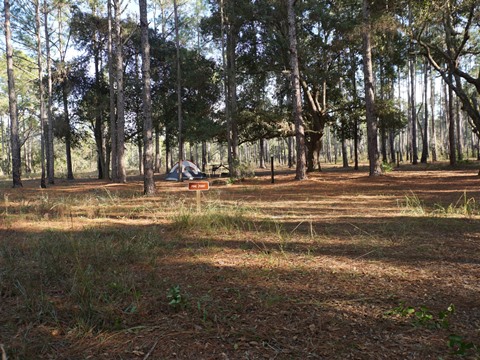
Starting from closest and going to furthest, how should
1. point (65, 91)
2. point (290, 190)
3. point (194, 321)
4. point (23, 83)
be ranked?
A: 1. point (194, 321)
2. point (290, 190)
3. point (65, 91)
4. point (23, 83)

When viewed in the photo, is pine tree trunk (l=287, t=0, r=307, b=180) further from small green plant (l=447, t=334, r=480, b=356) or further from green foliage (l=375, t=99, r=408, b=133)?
small green plant (l=447, t=334, r=480, b=356)

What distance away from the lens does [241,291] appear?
2.97 meters

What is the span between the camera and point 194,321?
2.46 metres

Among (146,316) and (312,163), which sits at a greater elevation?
(312,163)

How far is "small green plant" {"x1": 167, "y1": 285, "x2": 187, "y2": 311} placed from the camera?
2.63 meters

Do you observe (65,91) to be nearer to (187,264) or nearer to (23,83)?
(23,83)

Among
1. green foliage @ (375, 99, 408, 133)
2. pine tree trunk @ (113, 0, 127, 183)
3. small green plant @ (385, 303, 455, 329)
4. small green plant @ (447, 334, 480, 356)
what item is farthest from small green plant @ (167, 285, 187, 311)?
green foliage @ (375, 99, 408, 133)

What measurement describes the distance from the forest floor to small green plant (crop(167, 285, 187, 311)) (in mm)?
19

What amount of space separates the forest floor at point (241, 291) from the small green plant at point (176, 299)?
2 centimetres

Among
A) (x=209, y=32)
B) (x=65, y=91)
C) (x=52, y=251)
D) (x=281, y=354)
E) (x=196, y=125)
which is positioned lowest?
(x=281, y=354)

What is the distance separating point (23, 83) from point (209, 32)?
76.6 ft

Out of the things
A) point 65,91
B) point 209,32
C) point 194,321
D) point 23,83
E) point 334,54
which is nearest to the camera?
point 194,321

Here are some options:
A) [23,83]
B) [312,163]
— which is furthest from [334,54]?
[23,83]

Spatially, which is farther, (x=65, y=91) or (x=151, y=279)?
(x=65, y=91)
